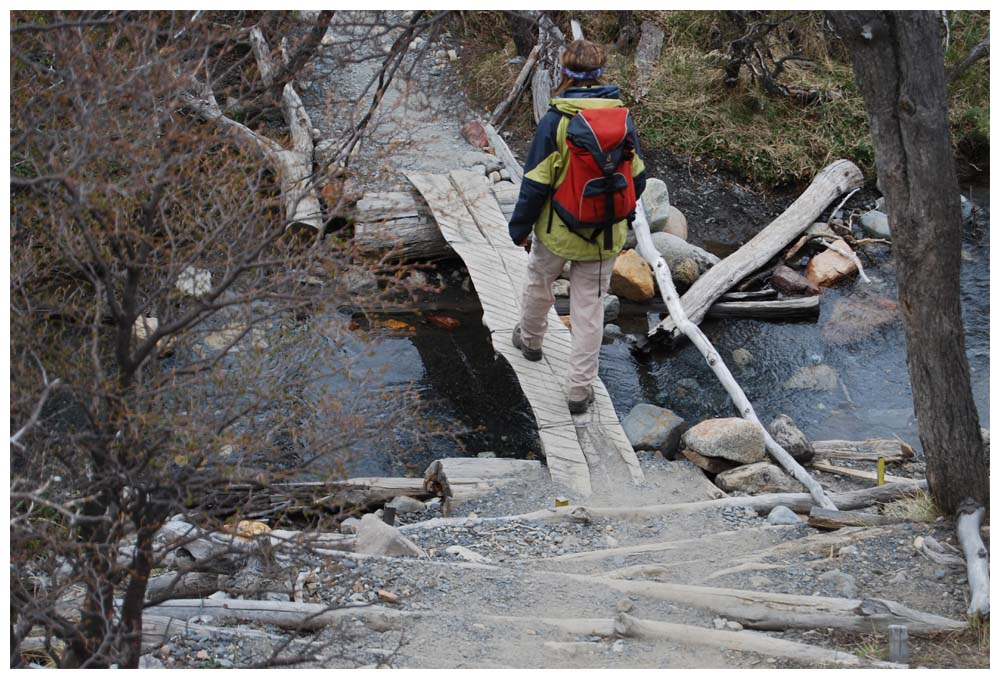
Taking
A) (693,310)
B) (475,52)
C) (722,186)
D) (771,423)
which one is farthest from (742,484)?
(475,52)

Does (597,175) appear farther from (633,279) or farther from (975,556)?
(633,279)

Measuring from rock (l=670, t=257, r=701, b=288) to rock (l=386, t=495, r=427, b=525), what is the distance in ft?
14.3

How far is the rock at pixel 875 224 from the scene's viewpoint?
10.0m

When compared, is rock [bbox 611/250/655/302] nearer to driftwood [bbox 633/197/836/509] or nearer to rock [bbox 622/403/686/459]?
driftwood [bbox 633/197/836/509]

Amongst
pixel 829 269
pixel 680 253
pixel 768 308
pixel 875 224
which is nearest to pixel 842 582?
pixel 768 308

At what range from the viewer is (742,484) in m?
6.05

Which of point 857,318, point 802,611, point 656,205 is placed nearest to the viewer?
point 802,611

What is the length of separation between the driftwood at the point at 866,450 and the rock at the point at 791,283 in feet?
7.83

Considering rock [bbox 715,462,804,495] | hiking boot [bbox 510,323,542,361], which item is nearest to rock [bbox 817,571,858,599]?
rock [bbox 715,462,804,495]

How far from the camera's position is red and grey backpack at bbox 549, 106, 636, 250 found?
5.04 m

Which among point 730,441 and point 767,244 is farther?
point 767,244

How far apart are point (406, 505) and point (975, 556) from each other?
10.2ft

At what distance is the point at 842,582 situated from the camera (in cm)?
436

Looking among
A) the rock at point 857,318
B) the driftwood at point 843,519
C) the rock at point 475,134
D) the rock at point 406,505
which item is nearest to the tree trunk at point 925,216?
the driftwood at point 843,519
